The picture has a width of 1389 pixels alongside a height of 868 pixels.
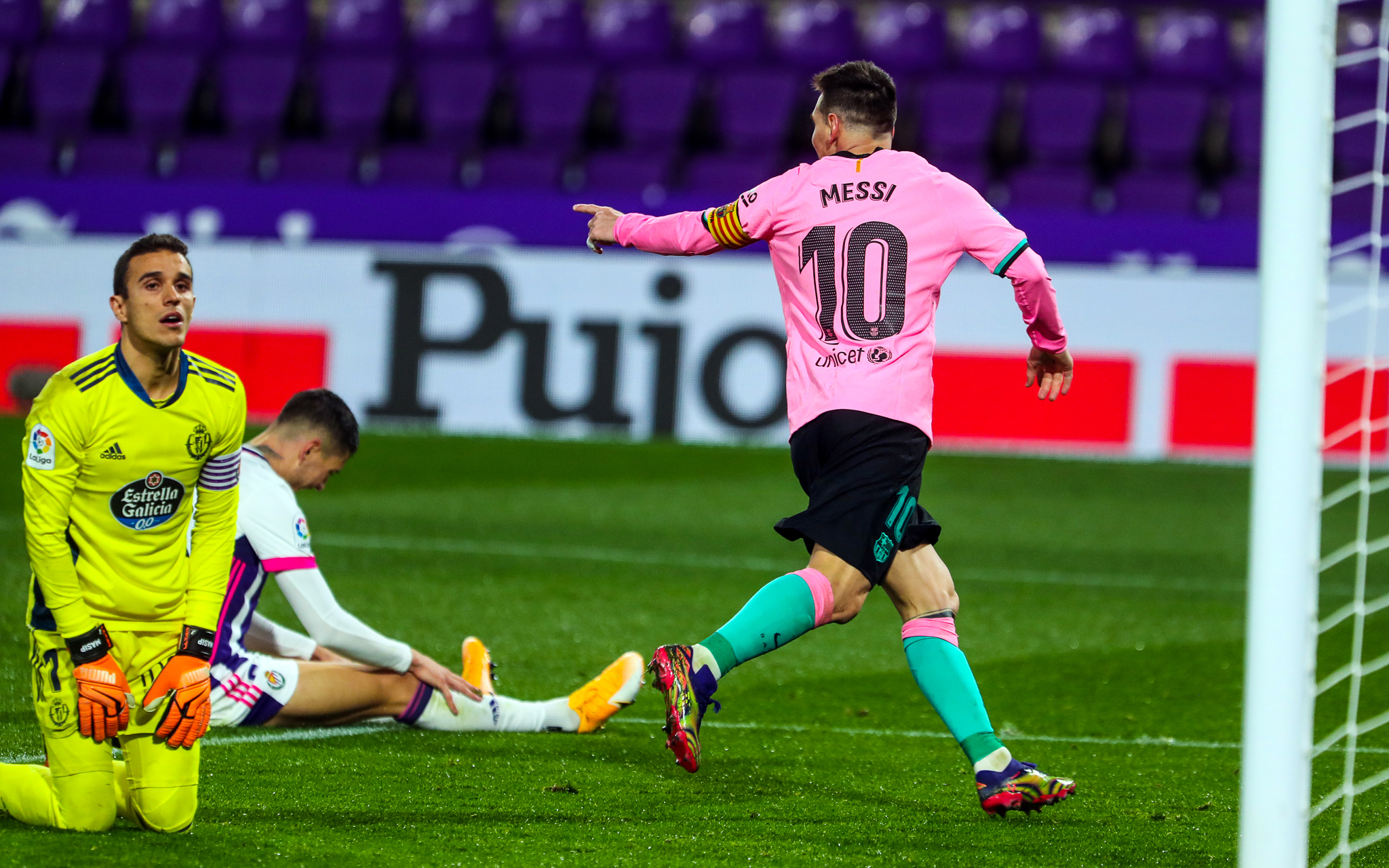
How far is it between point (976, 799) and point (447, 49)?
11.9 metres

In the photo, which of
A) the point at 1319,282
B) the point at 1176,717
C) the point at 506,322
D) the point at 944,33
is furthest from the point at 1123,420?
the point at 1319,282

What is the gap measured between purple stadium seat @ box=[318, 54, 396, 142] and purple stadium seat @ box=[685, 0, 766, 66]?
8.47 feet

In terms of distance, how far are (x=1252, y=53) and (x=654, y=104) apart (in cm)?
510

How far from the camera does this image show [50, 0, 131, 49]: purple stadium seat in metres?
14.9

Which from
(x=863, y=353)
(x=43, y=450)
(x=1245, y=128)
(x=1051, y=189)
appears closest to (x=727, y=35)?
(x=1051, y=189)

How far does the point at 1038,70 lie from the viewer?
15047 millimetres

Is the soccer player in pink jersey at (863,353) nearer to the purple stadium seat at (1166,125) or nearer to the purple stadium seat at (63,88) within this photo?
the purple stadium seat at (1166,125)

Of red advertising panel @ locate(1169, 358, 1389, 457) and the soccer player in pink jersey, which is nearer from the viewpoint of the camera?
the soccer player in pink jersey

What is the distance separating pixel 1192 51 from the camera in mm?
14883

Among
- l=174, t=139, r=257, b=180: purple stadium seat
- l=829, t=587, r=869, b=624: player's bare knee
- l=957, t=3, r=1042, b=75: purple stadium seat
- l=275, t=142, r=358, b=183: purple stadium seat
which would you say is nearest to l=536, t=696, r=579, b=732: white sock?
l=829, t=587, r=869, b=624: player's bare knee

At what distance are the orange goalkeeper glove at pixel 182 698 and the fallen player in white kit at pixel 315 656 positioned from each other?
0.76m

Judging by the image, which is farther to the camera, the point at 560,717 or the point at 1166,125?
the point at 1166,125

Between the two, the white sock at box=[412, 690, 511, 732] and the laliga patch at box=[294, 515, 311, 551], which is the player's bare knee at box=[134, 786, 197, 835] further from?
the white sock at box=[412, 690, 511, 732]

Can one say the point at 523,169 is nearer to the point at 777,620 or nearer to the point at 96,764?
the point at 777,620
